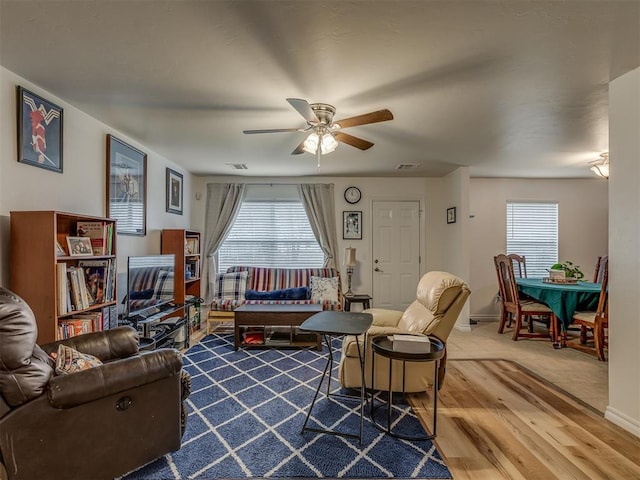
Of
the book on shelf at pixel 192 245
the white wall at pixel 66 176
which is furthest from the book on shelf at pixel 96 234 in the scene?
the book on shelf at pixel 192 245

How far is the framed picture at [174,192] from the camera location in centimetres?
461

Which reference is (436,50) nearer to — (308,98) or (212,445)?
(308,98)

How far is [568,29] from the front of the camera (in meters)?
1.76

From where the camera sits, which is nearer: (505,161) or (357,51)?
(357,51)

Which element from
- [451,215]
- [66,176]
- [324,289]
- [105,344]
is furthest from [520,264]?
[66,176]

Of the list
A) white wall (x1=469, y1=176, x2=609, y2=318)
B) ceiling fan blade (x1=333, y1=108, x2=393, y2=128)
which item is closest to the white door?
white wall (x1=469, y1=176, x2=609, y2=318)

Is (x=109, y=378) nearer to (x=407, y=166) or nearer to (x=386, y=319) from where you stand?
(x=386, y=319)

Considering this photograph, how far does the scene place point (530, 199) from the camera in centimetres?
568

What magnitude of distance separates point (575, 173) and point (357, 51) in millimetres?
→ 5047

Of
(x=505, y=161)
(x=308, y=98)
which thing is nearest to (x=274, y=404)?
(x=308, y=98)

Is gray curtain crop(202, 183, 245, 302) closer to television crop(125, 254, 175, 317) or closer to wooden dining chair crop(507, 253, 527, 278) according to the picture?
television crop(125, 254, 175, 317)

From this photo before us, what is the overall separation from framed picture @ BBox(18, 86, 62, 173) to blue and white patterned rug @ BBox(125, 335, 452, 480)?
2.12 m

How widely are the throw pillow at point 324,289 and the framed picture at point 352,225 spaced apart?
0.95 meters

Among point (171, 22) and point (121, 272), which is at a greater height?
point (171, 22)
